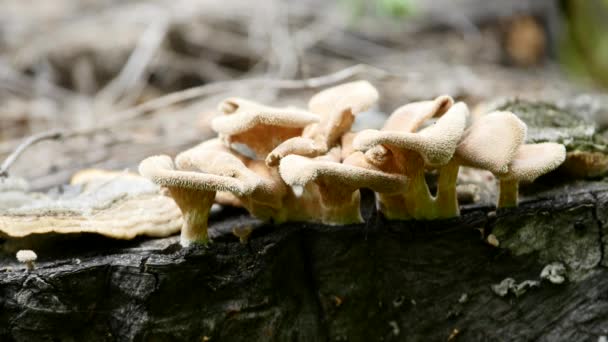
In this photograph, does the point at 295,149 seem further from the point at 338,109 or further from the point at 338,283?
the point at 338,283

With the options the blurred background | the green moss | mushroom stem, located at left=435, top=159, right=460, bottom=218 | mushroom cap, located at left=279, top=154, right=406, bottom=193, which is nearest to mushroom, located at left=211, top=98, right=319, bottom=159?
mushroom cap, located at left=279, top=154, right=406, bottom=193

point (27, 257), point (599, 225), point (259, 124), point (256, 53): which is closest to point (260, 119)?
point (259, 124)

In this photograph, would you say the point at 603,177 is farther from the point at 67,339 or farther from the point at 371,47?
the point at 371,47

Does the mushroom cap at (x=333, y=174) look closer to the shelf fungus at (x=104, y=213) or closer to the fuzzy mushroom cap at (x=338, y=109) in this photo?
the fuzzy mushroom cap at (x=338, y=109)

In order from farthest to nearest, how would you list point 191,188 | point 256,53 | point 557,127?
1. point 256,53
2. point 557,127
3. point 191,188

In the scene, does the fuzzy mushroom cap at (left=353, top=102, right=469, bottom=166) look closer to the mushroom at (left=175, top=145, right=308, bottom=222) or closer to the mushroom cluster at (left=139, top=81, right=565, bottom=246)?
the mushroom cluster at (left=139, top=81, right=565, bottom=246)

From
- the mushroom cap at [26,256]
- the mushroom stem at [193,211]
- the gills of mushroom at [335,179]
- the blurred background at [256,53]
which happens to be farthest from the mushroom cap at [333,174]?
the blurred background at [256,53]
